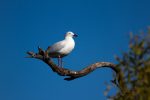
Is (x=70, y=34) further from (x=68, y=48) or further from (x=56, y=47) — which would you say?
(x=56, y=47)

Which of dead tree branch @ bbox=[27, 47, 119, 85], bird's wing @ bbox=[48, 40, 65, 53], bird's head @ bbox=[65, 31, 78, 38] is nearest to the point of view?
dead tree branch @ bbox=[27, 47, 119, 85]

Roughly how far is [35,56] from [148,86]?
28.2 feet

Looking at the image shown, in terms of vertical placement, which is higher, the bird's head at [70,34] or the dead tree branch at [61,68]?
the bird's head at [70,34]

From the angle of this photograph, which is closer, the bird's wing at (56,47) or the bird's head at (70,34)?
the bird's wing at (56,47)

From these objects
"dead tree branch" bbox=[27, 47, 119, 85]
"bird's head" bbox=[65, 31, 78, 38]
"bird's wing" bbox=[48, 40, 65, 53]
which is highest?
"bird's head" bbox=[65, 31, 78, 38]

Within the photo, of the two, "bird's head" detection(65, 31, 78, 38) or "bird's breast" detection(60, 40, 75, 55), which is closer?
"bird's breast" detection(60, 40, 75, 55)

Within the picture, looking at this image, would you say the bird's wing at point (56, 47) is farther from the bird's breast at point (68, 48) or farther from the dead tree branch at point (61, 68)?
the dead tree branch at point (61, 68)

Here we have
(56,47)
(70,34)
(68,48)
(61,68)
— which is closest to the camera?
(61,68)

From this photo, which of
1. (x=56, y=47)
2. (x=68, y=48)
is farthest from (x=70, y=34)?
(x=56, y=47)

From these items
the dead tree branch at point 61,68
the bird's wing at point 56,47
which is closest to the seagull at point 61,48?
the bird's wing at point 56,47

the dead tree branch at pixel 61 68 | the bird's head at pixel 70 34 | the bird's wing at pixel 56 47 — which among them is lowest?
the dead tree branch at pixel 61 68

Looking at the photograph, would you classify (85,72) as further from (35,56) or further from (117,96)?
(117,96)

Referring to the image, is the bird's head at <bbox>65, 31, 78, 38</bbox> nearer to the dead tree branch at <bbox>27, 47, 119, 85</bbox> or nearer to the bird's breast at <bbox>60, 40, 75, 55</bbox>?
the bird's breast at <bbox>60, 40, 75, 55</bbox>

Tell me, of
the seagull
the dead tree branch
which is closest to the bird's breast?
the seagull
